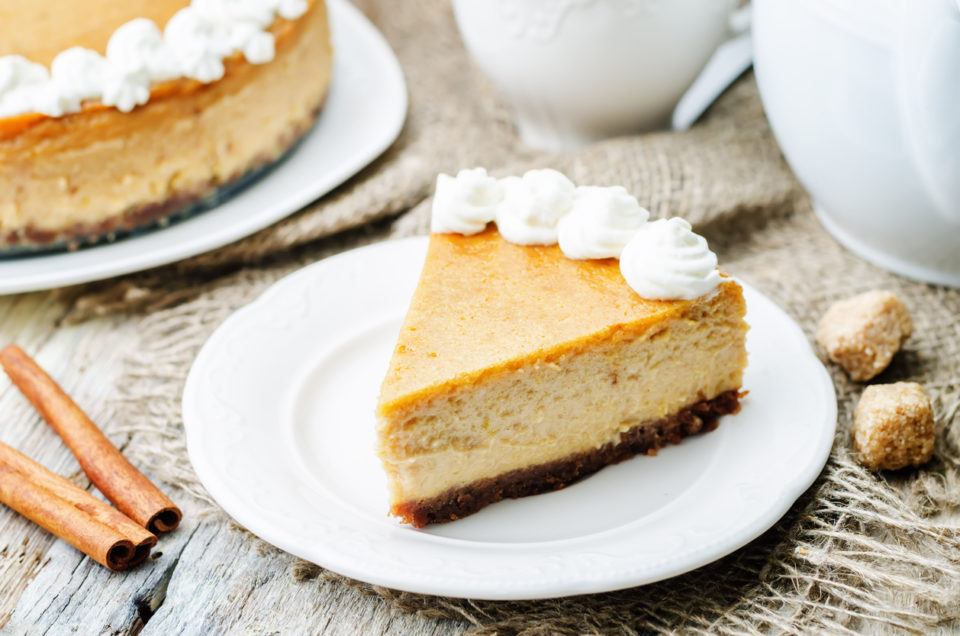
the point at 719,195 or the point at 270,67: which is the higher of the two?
the point at 270,67

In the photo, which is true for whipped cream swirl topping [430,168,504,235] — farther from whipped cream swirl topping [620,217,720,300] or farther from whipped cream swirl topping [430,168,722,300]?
whipped cream swirl topping [620,217,720,300]

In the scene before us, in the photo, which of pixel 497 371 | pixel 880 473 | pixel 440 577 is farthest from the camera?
pixel 880 473

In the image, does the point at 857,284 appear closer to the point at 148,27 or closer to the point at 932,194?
the point at 932,194

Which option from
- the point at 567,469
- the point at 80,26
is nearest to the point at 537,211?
the point at 567,469

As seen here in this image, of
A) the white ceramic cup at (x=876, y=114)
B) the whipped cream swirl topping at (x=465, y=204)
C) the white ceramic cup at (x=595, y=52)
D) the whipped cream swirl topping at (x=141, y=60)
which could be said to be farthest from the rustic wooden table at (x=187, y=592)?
the white ceramic cup at (x=595, y=52)

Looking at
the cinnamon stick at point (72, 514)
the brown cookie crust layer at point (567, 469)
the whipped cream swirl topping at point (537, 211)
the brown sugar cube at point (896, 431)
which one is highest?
the cinnamon stick at point (72, 514)

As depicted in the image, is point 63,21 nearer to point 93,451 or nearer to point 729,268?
point 93,451

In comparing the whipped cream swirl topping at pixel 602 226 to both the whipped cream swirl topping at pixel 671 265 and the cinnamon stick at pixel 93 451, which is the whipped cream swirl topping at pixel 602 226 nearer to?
the whipped cream swirl topping at pixel 671 265

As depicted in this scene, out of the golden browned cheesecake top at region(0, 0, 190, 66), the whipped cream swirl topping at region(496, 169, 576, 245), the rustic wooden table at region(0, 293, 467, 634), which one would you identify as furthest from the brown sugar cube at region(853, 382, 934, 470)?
the golden browned cheesecake top at region(0, 0, 190, 66)

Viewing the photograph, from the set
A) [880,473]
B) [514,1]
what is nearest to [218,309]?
[514,1]
